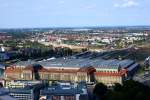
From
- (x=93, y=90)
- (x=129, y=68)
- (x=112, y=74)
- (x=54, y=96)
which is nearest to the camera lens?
(x=54, y=96)

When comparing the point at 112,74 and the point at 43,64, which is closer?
the point at 112,74

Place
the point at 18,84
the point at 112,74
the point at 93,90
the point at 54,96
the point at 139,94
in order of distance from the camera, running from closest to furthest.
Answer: the point at 139,94
the point at 54,96
the point at 93,90
the point at 18,84
the point at 112,74

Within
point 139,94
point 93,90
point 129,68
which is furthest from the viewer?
point 129,68

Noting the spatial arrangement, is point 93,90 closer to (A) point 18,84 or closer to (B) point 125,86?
(B) point 125,86

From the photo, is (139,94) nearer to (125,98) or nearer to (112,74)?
(125,98)

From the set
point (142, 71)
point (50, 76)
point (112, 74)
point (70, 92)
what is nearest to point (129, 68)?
point (142, 71)

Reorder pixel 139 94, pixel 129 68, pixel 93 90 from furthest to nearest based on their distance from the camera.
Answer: pixel 129 68, pixel 93 90, pixel 139 94

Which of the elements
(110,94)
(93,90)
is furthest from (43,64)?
(110,94)

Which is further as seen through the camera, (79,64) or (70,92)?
(79,64)
